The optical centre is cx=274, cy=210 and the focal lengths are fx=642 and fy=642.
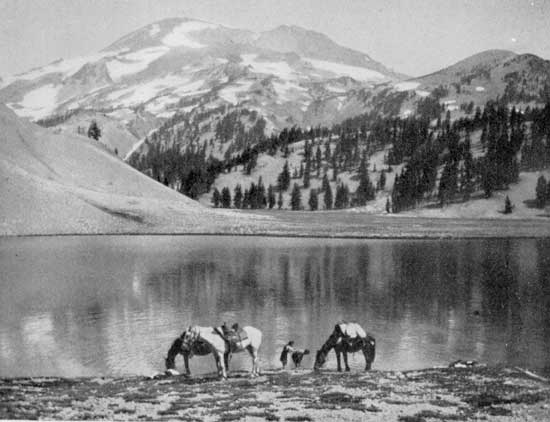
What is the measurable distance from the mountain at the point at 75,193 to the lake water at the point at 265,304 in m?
14.6

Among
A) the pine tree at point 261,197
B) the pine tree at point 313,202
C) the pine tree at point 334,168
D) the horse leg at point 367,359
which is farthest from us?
the pine tree at point 334,168

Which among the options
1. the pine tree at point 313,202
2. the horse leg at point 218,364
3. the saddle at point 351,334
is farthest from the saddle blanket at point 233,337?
the pine tree at point 313,202

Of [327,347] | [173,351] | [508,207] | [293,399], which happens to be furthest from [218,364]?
[508,207]

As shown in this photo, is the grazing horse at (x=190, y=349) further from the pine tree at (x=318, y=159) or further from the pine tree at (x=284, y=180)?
the pine tree at (x=318, y=159)

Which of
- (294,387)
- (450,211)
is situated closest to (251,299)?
(294,387)

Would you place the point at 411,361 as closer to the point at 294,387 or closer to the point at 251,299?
the point at 294,387

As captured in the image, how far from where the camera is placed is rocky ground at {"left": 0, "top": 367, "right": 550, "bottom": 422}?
43.9ft

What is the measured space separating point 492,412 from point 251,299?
41.5 feet

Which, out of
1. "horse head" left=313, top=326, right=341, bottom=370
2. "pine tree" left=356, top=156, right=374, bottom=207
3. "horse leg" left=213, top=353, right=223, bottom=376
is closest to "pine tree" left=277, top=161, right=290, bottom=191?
"pine tree" left=356, top=156, right=374, bottom=207

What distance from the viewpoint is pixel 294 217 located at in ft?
260

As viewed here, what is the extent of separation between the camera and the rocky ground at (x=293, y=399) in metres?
13.4

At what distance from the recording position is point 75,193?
6297 centimetres

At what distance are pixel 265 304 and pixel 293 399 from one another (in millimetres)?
10053

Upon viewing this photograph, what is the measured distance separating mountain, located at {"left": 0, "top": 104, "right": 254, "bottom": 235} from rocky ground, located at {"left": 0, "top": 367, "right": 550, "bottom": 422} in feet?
123
